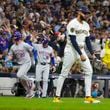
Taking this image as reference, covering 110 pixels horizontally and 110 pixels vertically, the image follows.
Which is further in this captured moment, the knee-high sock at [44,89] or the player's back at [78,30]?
the knee-high sock at [44,89]


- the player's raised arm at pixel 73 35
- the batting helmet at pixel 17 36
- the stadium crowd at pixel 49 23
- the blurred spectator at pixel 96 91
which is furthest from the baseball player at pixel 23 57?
the player's raised arm at pixel 73 35

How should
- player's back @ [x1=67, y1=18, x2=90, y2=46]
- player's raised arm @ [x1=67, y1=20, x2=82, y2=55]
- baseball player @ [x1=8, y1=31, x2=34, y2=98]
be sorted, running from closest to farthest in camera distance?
player's raised arm @ [x1=67, y1=20, x2=82, y2=55]
player's back @ [x1=67, y1=18, x2=90, y2=46]
baseball player @ [x1=8, y1=31, x2=34, y2=98]

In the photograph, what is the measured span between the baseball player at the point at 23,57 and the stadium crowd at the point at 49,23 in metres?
1.37

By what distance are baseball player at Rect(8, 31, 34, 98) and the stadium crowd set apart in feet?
4.51

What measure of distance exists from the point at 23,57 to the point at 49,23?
23.6 feet

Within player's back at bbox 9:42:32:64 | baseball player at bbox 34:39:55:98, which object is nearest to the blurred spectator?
baseball player at bbox 34:39:55:98

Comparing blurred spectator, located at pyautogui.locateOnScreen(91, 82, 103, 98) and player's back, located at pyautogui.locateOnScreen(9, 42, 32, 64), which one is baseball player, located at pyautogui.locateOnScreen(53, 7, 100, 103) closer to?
player's back, located at pyautogui.locateOnScreen(9, 42, 32, 64)

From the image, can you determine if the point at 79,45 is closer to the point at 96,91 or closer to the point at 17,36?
the point at 17,36

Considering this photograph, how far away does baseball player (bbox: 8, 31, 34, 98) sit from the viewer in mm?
19312

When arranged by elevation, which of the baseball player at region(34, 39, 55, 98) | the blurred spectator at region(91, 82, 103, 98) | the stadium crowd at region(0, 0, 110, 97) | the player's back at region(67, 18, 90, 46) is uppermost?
the stadium crowd at region(0, 0, 110, 97)

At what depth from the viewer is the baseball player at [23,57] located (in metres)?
19.3

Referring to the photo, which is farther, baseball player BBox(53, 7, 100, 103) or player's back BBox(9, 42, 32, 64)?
player's back BBox(9, 42, 32, 64)

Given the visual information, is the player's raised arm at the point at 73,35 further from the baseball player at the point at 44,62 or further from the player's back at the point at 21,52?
the baseball player at the point at 44,62

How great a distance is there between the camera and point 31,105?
48.5ft
